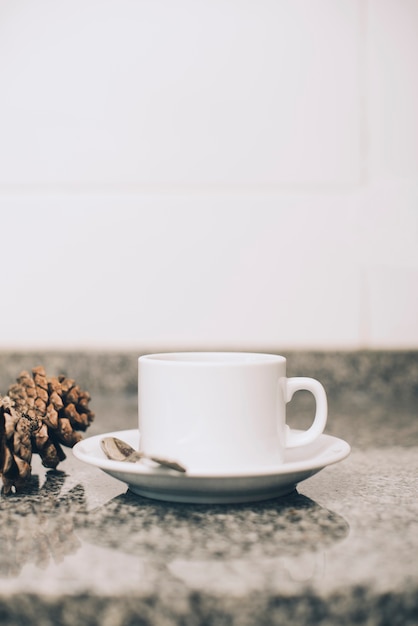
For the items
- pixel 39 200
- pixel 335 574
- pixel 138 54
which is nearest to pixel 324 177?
pixel 138 54

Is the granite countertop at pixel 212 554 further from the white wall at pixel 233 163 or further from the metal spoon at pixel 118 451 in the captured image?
the white wall at pixel 233 163

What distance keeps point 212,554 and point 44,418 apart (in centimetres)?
24

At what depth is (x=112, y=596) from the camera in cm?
31

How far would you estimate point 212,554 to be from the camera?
36 cm

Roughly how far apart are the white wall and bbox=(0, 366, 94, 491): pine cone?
20.5 inches

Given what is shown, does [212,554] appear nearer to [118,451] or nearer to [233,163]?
[118,451]

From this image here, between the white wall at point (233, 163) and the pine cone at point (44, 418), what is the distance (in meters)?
0.52

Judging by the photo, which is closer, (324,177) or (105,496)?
(105,496)

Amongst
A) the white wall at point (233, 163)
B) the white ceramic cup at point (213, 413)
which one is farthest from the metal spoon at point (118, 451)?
the white wall at point (233, 163)

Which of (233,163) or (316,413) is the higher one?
(233,163)

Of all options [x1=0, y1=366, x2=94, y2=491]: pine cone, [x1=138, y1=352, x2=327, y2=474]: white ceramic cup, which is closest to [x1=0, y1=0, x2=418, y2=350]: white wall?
[x1=0, y1=366, x2=94, y2=491]: pine cone

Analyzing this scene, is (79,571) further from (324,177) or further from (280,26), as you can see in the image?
(280,26)

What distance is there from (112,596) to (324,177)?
2.99ft

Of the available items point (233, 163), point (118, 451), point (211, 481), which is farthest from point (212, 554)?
point (233, 163)
